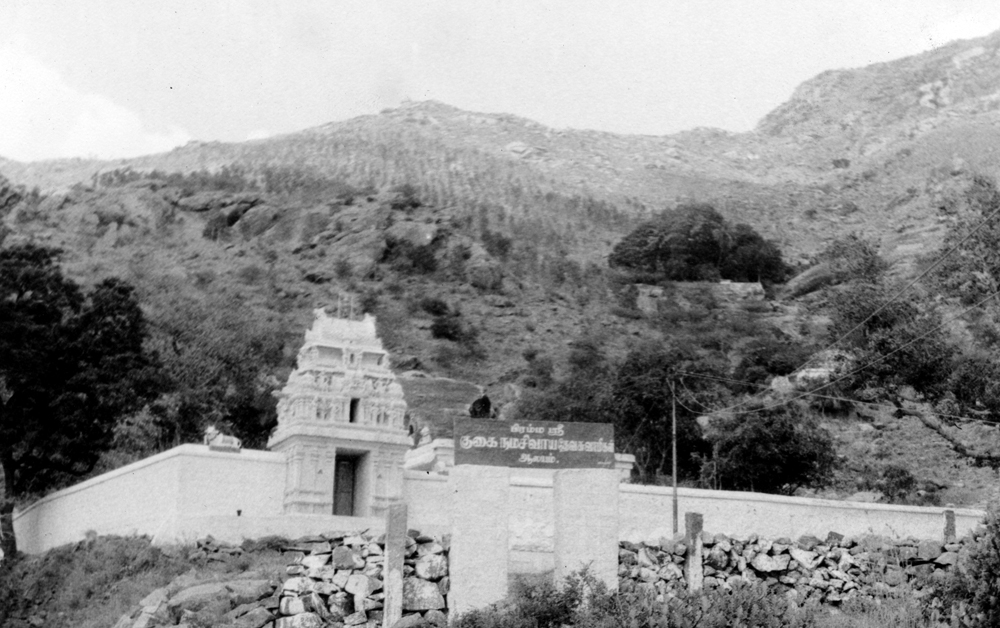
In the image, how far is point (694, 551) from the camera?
22328 mm

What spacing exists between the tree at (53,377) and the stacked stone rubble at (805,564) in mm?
19421

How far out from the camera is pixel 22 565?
3158 centimetres

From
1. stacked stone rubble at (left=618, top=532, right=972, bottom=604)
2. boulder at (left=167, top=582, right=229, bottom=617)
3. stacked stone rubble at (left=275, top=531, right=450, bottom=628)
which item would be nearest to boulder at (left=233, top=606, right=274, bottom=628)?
stacked stone rubble at (left=275, top=531, right=450, bottom=628)

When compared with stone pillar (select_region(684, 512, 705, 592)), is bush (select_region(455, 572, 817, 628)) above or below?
below

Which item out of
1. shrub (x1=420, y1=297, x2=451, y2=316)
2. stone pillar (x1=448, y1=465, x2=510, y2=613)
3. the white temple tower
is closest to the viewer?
stone pillar (x1=448, y1=465, x2=510, y2=613)

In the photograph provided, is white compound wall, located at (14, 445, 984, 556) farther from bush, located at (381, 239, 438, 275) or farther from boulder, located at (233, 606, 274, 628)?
bush, located at (381, 239, 438, 275)

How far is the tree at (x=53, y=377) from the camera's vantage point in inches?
1362

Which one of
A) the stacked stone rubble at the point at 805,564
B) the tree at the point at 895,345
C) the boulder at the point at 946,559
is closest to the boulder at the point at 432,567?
the stacked stone rubble at the point at 805,564

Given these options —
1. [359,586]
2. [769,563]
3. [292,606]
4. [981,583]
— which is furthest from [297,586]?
[981,583]

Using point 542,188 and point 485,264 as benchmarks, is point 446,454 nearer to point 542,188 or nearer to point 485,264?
point 485,264

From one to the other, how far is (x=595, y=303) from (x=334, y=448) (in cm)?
4393

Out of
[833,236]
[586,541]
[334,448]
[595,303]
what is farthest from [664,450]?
[833,236]

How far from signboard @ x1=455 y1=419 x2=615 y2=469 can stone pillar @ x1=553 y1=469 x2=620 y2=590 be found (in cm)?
39

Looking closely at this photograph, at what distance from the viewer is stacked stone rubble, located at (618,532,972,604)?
21969mm
